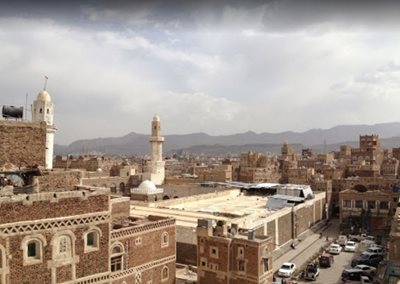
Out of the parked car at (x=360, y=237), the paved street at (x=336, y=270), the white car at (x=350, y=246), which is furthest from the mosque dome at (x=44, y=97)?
the parked car at (x=360, y=237)

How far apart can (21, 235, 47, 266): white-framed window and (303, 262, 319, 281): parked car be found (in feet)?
58.2

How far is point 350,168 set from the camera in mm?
66188

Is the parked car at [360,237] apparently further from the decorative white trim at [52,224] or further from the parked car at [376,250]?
the decorative white trim at [52,224]

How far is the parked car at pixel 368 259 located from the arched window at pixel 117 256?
56.9 feet

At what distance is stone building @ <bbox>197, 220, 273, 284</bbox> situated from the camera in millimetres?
20594

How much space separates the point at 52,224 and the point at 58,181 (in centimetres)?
286

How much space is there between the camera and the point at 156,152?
190ft

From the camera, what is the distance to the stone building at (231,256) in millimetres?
20594

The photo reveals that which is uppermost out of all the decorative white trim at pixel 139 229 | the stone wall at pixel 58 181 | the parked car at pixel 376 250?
the stone wall at pixel 58 181

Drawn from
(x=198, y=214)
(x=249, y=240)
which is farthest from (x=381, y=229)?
(x=249, y=240)

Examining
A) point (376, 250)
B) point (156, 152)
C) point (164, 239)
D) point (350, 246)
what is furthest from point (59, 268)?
point (156, 152)

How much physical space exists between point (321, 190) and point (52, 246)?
4375 cm

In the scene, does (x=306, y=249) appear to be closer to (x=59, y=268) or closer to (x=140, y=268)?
(x=140, y=268)

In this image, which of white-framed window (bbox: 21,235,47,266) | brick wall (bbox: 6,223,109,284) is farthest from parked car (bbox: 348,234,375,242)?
white-framed window (bbox: 21,235,47,266)
